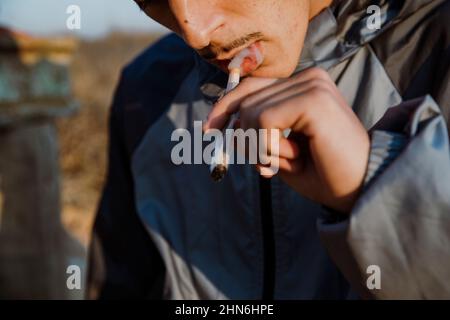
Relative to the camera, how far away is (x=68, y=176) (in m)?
9.55

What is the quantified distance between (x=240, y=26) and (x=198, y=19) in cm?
11

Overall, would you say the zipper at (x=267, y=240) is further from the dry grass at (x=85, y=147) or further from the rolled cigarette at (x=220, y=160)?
the dry grass at (x=85, y=147)

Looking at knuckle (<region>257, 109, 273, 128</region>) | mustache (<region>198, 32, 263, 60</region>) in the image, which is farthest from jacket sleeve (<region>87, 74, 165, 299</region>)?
knuckle (<region>257, 109, 273, 128</region>)

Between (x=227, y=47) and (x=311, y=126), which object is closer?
(x=311, y=126)

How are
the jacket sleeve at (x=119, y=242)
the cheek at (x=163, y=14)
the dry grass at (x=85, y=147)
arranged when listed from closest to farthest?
the cheek at (x=163, y=14) < the jacket sleeve at (x=119, y=242) < the dry grass at (x=85, y=147)

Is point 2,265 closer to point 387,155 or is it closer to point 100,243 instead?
point 100,243

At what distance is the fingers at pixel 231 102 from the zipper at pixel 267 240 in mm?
732

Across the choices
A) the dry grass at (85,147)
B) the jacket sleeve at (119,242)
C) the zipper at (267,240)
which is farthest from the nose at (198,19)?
the dry grass at (85,147)

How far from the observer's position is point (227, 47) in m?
1.68

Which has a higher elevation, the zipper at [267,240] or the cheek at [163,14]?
the cheek at [163,14]

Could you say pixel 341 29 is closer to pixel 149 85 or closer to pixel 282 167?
pixel 282 167

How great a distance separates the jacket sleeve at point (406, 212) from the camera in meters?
1.26

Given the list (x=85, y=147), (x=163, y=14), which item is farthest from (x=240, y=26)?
(x=85, y=147)

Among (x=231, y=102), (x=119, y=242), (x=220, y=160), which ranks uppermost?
(x=231, y=102)
